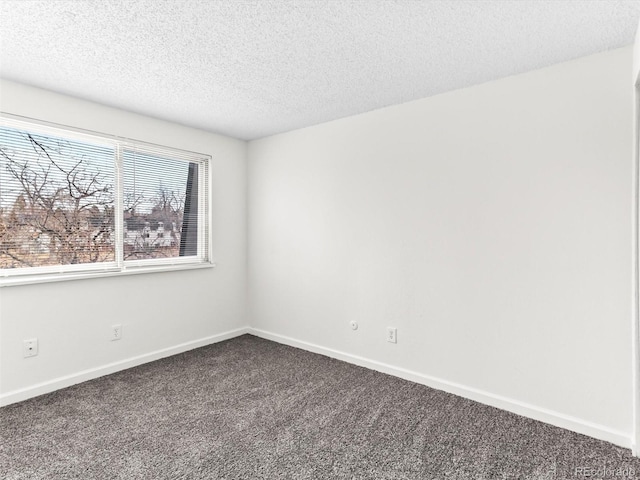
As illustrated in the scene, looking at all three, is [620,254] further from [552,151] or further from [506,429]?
[506,429]

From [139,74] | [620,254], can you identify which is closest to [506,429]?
[620,254]

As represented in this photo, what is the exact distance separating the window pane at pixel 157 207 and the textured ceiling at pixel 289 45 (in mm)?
666

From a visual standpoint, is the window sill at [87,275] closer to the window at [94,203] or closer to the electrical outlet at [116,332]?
the window at [94,203]

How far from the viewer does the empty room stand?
1.91 meters

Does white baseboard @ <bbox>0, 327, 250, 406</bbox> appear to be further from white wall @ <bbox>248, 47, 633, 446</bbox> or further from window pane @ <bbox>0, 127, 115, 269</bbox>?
white wall @ <bbox>248, 47, 633, 446</bbox>

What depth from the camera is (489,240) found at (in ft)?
8.37

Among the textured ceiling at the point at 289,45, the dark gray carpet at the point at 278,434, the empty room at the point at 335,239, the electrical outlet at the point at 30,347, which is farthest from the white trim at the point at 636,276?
the electrical outlet at the point at 30,347

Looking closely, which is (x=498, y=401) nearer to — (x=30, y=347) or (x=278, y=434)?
(x=278, y=434)

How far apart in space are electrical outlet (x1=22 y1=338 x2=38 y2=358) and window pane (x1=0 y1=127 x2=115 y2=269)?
1.83 ft

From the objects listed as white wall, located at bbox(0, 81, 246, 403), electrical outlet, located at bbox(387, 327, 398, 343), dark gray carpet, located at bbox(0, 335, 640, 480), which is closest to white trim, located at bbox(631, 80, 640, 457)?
dark gray carpet, located at bbox(0, 335, 640, 480)

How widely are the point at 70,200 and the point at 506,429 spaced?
11.5 feet

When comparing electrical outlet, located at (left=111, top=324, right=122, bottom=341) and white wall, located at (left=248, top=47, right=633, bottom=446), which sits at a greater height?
white wall, located at (left=248, top=47, right=633, bottom=446)

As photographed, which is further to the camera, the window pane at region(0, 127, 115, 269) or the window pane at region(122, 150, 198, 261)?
the window pane at region(122, 150, 198, 261)

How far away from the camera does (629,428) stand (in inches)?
81.4
